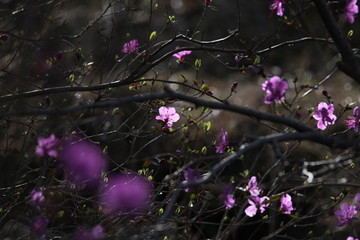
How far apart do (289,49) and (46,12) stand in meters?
7.07

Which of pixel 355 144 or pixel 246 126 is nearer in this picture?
pixel 355 144

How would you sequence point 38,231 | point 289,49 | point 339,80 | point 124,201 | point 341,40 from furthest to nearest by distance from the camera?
point 289,49 → point 339,80 → point 124,201 → point 38,231 → point 341,40

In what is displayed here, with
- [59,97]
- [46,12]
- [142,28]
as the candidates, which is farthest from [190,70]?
[46,12]

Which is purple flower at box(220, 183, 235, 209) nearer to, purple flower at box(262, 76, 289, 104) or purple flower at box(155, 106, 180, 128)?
purple flower at box(262, 76, 289, 104)

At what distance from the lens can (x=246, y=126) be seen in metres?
6.13

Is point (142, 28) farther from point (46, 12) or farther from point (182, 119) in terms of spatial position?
point (46, 12)

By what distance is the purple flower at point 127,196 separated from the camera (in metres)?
2.86

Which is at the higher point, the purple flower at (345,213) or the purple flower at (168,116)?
the purple flower at (168,116)

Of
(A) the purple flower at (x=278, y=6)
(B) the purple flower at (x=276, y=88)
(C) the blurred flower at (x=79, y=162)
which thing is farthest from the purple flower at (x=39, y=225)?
(A) the purple flower at (x=278, y=6)

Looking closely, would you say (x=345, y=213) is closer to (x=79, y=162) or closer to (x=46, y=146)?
(x=79, y=162)

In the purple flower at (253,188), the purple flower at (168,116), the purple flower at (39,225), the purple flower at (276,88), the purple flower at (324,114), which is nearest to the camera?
the purple flower at (276,88)

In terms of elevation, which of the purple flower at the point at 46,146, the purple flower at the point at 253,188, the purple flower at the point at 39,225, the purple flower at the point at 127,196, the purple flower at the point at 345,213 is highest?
the purple flower at the point at 46,146

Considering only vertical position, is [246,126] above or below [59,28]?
below

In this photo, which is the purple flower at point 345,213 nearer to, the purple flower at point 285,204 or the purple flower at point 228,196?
the purple flower at point 285,204
